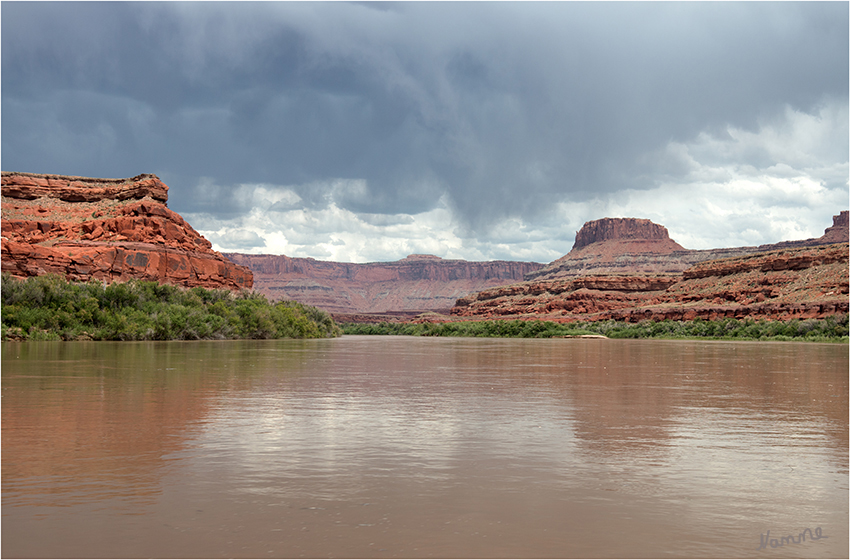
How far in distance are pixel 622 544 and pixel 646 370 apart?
19.0 m

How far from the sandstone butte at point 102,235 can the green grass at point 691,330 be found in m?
33.6

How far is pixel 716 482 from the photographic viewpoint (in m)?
6.71

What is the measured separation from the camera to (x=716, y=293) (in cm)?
9112

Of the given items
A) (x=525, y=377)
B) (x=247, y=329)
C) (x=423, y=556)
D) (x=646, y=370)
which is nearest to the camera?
(x=423, y=556)

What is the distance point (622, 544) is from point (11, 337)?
42.1m

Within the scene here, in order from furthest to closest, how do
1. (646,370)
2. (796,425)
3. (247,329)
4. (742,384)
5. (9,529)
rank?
(247,329)
(646,370)
(742,384)
(796,425)
(9,529)

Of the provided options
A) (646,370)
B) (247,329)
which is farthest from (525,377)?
(247,329)

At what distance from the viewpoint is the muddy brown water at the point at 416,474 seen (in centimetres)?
498

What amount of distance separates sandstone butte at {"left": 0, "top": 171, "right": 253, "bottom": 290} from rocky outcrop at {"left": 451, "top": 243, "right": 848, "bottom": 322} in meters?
56.7

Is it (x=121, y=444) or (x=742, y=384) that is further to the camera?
(x=742, y=384)

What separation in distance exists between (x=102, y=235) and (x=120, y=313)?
22.5 m

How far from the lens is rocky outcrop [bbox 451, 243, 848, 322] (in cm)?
7475

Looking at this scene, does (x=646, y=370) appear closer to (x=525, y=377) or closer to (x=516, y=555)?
(x=525, y=377)

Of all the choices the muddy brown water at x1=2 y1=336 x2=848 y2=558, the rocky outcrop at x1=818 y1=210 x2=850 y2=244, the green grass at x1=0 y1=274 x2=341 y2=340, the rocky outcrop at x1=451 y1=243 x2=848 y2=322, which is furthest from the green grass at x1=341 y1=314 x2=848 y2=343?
the rocky outcrop at x1=818 y1=210 x2=850 y2=244
